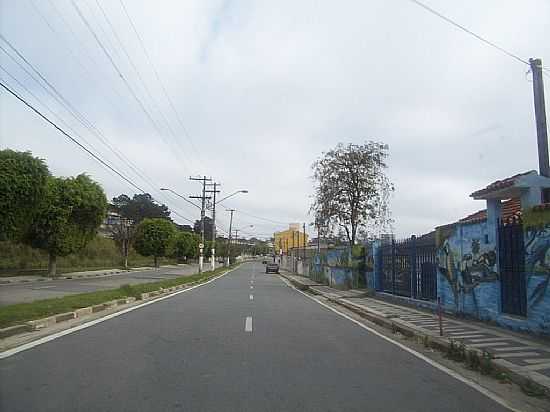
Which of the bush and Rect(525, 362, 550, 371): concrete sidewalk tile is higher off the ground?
the bush

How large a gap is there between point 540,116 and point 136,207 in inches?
4157

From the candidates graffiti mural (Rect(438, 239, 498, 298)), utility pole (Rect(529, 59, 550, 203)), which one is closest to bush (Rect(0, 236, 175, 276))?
graffiti mural (Rect(438, 239, 498, 298))

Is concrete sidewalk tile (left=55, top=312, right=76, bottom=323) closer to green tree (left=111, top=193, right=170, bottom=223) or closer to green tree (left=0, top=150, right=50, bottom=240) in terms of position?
green tree (left=0, top=150, right=50, bottom=240)

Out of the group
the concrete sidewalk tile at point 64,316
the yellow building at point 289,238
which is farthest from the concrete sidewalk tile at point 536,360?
the yellow building at point 289,238

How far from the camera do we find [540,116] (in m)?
14.1

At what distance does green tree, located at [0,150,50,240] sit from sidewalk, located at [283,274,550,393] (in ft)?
71.5

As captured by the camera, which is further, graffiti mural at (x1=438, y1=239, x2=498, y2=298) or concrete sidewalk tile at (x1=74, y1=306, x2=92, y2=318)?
concrete sidewalk tile at (x1=74, y1=306, x2=92, y2=318)

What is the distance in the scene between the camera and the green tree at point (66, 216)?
41.5 meters

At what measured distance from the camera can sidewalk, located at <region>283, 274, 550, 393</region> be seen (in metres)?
8.56

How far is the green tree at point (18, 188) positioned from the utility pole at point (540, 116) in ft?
87.6

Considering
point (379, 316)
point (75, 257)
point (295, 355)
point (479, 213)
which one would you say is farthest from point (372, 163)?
point (75, 257)

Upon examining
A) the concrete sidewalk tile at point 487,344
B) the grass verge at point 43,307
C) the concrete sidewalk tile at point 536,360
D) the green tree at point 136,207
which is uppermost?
the green tree at point 136,207

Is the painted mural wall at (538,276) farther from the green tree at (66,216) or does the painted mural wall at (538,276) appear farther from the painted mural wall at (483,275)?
the green tree at (66,216)

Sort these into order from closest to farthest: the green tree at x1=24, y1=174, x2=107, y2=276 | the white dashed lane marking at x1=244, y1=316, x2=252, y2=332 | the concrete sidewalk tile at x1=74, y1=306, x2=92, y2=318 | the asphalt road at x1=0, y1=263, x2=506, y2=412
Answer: the asphalt road at x1=0, y1=263, x2=506, y2=412, the white dashed lane marking at x1=244, y1=316, x2=252, y2=332, the concrete sidewalk tile at x1=74, y1=306, x2=92, y2=318, the green tree at x1=24, y1=174, x2=107, y2=276
